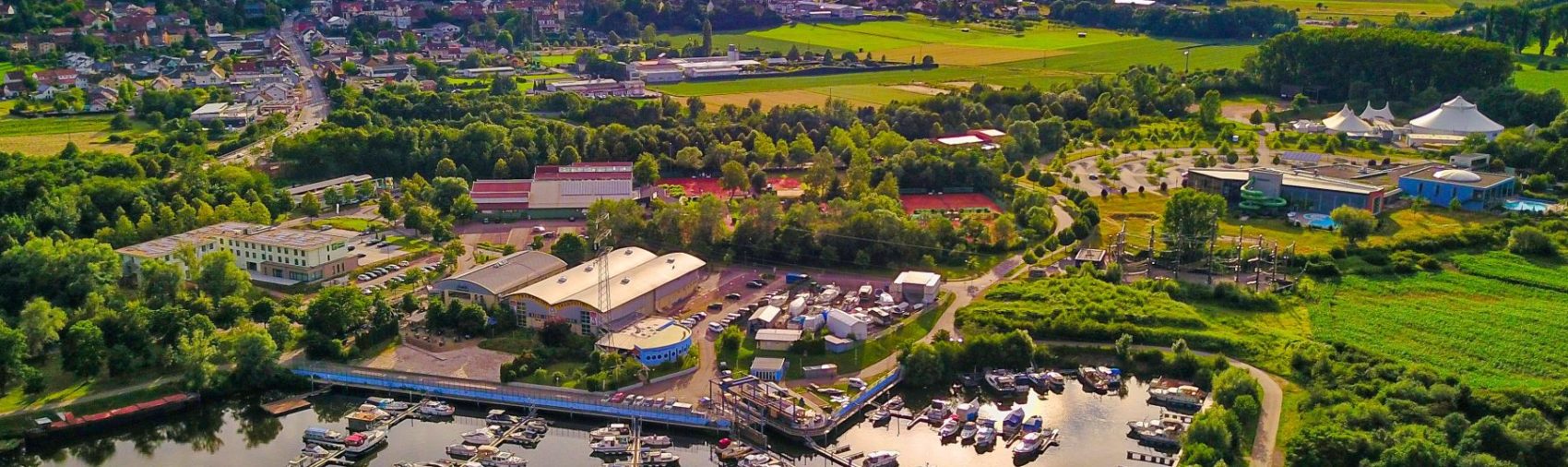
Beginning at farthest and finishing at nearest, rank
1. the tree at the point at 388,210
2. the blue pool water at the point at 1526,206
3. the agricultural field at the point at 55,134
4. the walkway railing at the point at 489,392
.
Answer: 1. the agricultural field at the point at 55,134
2. the blue pool water at the point at 1526,206
3. the tree at the point at 388,210
4. the walkway railing at the point at 489,392

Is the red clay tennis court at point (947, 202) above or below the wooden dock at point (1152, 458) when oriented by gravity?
above

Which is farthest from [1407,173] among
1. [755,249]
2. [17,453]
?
[17,453]

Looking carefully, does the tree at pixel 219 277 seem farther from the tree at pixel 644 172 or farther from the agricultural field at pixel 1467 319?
the agricultural field at pixel 1467 319

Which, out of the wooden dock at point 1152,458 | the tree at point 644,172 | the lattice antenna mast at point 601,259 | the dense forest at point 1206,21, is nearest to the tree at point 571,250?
the lattice antenna mast at point 601,259

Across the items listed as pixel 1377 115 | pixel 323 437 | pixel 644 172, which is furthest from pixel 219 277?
pixel 1377 115

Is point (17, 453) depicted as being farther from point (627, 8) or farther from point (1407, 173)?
point (627, 8)

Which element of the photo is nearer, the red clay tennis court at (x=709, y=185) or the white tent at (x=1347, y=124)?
the red clay tennis court at (x=709, y=185)

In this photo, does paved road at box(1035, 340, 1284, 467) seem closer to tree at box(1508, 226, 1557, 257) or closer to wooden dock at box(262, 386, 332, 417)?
tree at box(1508, 226, 1557, 257)

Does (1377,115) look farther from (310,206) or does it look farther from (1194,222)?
(310,206)
